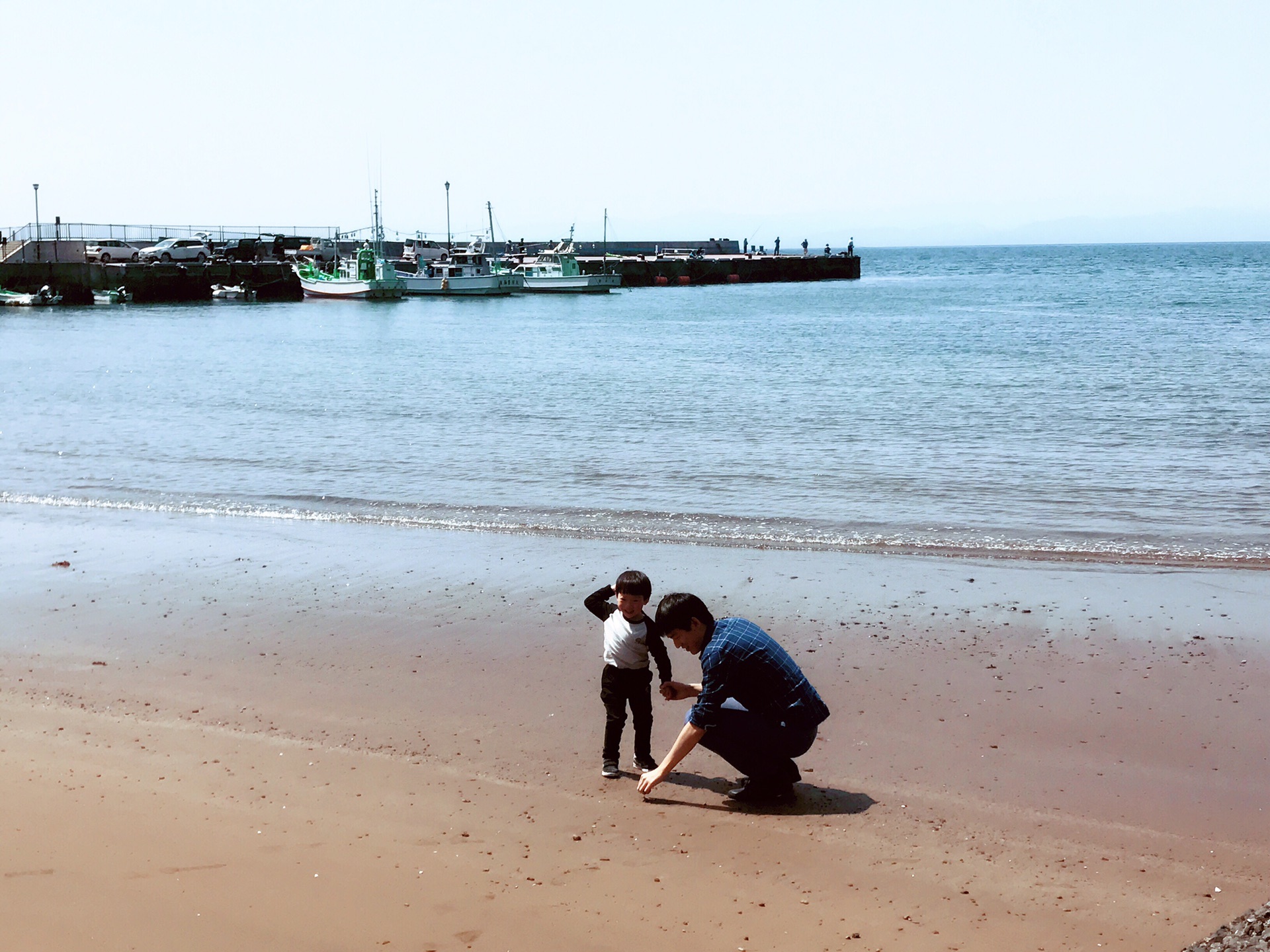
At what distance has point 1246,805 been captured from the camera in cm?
568

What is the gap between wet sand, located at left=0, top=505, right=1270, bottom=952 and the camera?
15.5 feet

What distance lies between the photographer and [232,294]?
80812mm

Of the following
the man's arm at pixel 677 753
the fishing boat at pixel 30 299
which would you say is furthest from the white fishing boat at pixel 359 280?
the man's arm at pixel 677 753

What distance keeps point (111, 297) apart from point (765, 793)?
7680 cm

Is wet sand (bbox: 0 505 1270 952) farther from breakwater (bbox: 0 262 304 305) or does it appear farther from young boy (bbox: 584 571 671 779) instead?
breakwater (bbox: 0 262 304 305)

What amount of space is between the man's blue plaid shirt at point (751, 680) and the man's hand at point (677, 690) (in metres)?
0.14

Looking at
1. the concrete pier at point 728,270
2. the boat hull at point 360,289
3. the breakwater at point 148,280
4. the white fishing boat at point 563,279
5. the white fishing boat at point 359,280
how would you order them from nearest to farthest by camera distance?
the breakwater at point 148,280, the boat hull at point 360,289, the white fishing boat at point 359,280, the white fishing boat at point 563,279, the concrete pier at point 728,270

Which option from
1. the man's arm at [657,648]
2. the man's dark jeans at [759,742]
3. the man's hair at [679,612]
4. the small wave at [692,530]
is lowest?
the small wave at [692,530]

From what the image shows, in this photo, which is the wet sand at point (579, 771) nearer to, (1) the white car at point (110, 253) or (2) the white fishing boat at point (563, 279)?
(1) the white car at point (110, 253)

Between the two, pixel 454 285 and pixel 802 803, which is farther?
pixel 454 285

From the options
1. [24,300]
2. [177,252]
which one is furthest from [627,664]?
[177,252]

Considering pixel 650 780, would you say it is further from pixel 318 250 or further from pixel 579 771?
pixel 318 250

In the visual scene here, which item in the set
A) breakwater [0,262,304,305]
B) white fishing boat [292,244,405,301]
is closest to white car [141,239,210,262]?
breakwater [0,262,304,305]

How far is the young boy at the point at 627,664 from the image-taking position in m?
5.97
